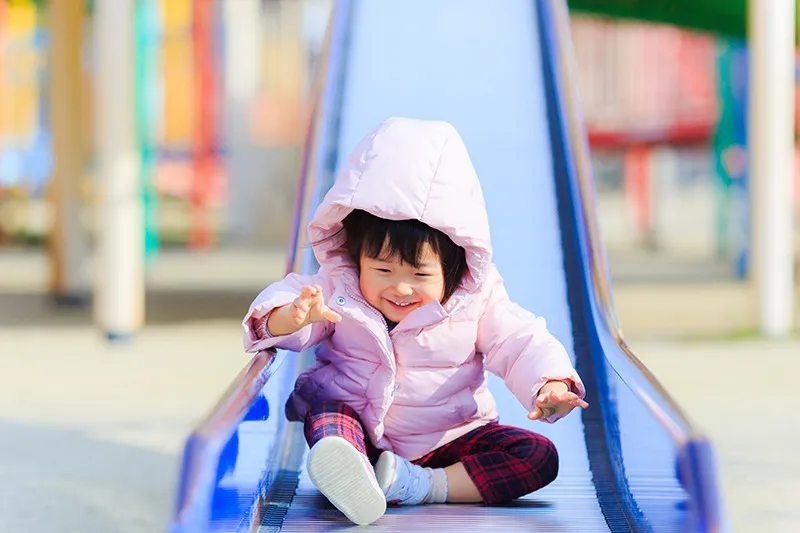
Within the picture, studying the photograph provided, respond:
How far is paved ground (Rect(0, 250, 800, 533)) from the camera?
9.13 feet

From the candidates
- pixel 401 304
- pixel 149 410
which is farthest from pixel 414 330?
pixel 149 410

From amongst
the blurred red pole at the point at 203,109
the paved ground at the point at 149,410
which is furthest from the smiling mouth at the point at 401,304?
the blurred red pole at the point at 203,109

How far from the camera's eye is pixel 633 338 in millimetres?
5719

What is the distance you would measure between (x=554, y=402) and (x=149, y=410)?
2.16 metres

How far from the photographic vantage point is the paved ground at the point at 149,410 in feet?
9.13

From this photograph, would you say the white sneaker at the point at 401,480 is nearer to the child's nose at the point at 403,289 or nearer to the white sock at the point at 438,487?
the white sock at the point at 438,487

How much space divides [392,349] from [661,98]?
11.3 m

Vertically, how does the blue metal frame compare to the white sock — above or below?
above

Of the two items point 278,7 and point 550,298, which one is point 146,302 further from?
point 278,7

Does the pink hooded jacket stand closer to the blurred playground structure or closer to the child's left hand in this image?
the child's left hand

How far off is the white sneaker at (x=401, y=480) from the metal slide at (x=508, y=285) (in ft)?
0.10

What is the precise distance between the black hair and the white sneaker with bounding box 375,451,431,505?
34cm

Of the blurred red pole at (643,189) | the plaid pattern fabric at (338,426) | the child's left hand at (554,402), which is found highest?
the blurred red pole at (643,189)

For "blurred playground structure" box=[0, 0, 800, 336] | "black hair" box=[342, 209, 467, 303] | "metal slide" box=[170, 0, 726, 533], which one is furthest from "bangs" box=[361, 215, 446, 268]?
"blurred playground structure" box=[0, 0, 800, 336]
